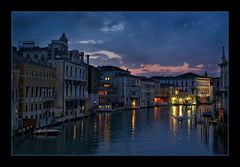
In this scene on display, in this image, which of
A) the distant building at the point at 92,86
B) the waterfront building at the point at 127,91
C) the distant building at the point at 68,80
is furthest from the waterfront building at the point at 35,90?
the waterfront building at the point at 127,91

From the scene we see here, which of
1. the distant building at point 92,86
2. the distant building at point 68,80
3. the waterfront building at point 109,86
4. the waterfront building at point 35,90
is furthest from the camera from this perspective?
the waterfront building at point 109,86

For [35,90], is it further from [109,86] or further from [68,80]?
[109,86]

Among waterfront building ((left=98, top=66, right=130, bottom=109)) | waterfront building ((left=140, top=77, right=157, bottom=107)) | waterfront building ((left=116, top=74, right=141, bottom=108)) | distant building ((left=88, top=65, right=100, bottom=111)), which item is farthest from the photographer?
waterfront building ((left=140, top=77, right=157, bottom=107))

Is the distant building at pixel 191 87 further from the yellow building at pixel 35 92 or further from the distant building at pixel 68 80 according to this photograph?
the yellow building at pixel 35 92

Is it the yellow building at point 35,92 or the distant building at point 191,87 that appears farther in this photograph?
the distant building at point 191,87

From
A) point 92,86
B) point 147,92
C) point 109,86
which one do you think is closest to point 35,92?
point 92,86

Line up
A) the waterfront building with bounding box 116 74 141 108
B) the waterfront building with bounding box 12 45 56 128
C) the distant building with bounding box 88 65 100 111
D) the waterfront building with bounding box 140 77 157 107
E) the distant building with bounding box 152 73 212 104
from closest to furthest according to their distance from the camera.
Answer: the waterfront building with bounding box 12 45 56 128, the distant building with bounding box 88 65 100 111, the waterfront building with bounding box 116 74 141 108, the waterfront building with bounding box 140 77 157 107, the distant building with bounding box 152 73 212 104

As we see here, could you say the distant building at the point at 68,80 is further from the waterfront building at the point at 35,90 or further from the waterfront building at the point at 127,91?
the waterfront building at the point at 127,91

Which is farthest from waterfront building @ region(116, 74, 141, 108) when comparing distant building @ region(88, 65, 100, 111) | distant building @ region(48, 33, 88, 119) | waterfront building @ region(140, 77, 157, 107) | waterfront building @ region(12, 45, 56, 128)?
waterfront building @ region(12, 45, 56, 128)

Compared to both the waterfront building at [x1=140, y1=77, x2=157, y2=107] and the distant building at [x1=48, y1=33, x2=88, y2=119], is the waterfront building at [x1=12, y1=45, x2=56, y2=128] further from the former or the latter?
the waterfront building at [x1=140, y1=77, x2=157, y2=107]

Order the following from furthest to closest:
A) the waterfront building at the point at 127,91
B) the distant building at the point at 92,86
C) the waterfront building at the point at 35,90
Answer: the waterfront building at the point at 127,91, the distant building at the point at 92,86, the waterfront building at the point at 35,90

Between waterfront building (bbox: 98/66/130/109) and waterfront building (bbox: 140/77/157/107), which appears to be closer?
waterfront building (bbox: 98/66/130/109)
